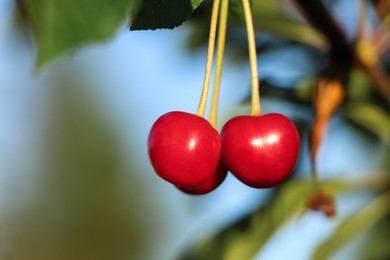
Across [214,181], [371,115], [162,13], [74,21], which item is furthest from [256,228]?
[74,21]

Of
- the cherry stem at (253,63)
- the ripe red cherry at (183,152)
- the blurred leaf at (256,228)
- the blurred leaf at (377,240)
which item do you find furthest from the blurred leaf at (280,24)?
the ripe red cherry at (183,152)

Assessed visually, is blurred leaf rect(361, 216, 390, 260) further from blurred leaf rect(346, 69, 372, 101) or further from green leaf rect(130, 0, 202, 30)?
green leaf rect(130, 0, 202, 30)

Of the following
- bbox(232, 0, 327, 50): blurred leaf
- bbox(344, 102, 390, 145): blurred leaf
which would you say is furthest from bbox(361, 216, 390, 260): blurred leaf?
bbox(232, 0, 327, 50): blurred leaf

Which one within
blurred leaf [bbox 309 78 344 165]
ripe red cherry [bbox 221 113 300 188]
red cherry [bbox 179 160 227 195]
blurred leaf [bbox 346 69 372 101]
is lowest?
blurred leaf [bbox 346 69 372 101]

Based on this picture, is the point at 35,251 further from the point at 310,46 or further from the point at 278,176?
the point at 278,176

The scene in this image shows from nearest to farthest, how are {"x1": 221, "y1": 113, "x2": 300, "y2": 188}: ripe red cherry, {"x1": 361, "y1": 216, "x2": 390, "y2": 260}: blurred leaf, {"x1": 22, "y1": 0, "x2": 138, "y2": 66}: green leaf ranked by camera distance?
1. {"x1": 22, "y1": 0, "x2": 138, "y2": 66}: green leaf
2. {"x1": 221, "y1": 113, "x2": 300, "y2": 188}: ripe red cherry
3. {"x1": 361, "y1": 216, "x2": 390, "y2": 260}: blurred leaf

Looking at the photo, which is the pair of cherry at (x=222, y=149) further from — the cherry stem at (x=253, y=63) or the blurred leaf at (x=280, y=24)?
the blurred leaf at (x=280, y=24)
